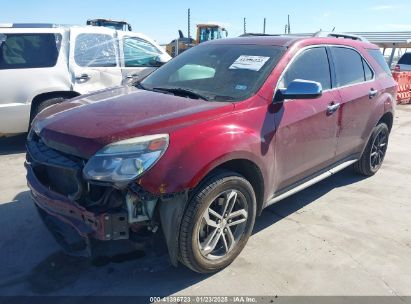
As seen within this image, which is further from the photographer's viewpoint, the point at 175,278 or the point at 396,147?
the point at 396,147

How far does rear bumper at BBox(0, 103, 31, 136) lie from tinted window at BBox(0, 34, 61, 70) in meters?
0.58

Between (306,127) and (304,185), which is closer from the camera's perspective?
(306,127)

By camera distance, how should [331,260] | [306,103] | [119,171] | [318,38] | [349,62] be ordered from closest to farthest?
[119,171], [331,260], [306,103], [318,38], [349,62]

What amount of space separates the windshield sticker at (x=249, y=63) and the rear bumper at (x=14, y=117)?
374 centimetres

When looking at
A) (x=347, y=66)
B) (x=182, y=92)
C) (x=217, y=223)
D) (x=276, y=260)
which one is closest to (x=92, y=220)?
(x=217, y=223)

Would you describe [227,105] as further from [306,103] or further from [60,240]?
[60,240]

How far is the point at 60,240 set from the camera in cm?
296

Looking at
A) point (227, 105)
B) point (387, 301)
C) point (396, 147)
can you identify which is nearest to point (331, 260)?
point (387, 301)

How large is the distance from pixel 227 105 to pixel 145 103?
2.15 feet

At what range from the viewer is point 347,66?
14.5 feet

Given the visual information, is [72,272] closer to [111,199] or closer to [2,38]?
[111,199]

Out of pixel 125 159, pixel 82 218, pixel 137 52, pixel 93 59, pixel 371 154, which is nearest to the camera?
pixel 125 159

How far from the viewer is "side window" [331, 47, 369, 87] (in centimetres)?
424

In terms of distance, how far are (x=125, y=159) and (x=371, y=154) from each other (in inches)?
145
